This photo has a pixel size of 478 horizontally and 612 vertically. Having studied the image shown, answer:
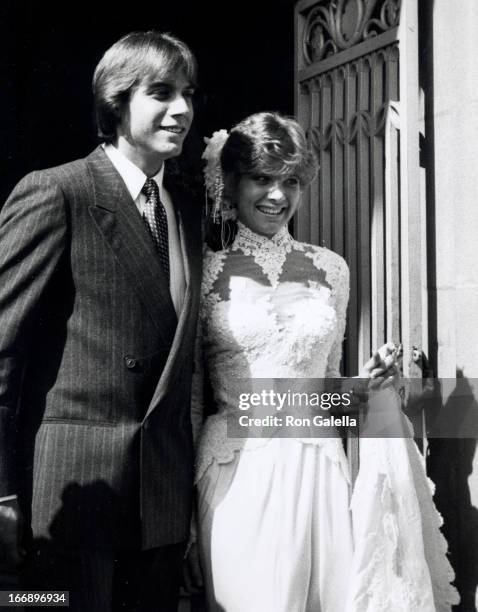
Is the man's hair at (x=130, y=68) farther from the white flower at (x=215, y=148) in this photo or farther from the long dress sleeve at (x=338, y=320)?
the long dress sleeve at (x=338, y=320)

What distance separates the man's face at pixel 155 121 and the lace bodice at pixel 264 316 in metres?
0.52

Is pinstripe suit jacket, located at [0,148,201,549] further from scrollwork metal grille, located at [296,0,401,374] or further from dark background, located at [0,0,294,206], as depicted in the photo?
dark background, located at [0,0,294,206]

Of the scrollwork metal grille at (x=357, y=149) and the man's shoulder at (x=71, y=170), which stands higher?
the scrollwork metal grille at (x=357, y=149)

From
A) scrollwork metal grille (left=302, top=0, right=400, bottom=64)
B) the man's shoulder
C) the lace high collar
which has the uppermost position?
scrollwork metal grille (left=302, top=0, right=400, bottom=64)

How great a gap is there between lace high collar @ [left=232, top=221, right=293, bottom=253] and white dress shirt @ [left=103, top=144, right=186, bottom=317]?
0.43 m

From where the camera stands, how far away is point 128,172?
233 centimetres

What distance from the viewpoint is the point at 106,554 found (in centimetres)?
213

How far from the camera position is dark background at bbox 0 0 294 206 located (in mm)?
4551

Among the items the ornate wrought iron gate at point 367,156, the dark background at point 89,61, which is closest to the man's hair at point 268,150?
Result: the ornate wrought iron gate at point 367,156

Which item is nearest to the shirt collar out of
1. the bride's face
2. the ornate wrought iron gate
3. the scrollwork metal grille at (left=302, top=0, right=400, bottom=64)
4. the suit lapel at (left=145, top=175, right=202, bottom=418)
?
the suit lapel at (left=145, top=175, right=202, bottom=418)

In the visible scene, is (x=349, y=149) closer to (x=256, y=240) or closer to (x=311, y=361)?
(x=256, y=240)

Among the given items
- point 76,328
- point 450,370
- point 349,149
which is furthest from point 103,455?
point 349,149

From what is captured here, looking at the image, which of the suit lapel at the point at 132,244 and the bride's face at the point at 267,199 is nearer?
the suit lapel at the point at 132,244

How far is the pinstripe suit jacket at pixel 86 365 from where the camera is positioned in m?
2.09
